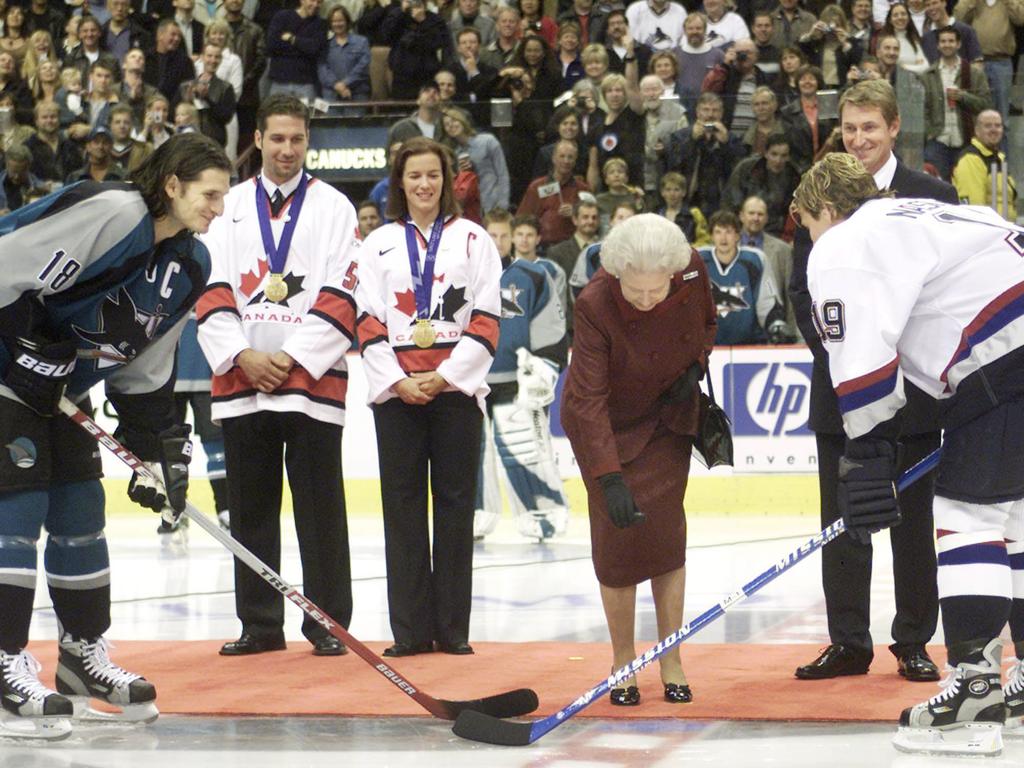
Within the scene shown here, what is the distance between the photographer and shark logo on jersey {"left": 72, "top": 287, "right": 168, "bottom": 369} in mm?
3797

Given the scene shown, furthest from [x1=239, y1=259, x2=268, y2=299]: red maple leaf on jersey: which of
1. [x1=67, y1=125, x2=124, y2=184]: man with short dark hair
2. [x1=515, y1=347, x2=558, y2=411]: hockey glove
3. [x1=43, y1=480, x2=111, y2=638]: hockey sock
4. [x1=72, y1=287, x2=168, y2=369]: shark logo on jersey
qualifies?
[x1=67, y1=125, x2=124, y2=184]: man with short dark hair

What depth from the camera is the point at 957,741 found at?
346 centimetres

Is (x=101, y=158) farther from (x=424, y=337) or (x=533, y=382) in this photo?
(x=424, y=337)

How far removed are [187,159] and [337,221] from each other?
1.22m

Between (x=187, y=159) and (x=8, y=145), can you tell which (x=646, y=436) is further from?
(x=8, y=145)

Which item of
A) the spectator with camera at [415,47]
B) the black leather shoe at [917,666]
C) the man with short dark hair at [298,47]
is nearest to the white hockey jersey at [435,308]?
the black leather shoe at [917,666]

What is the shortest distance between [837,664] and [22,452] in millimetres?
2164

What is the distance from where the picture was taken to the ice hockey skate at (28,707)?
12.1 feet

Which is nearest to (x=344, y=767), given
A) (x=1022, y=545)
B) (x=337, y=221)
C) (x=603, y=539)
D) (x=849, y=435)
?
(x=603, y=539)

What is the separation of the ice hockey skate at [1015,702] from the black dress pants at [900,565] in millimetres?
545

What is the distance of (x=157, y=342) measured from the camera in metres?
3.99

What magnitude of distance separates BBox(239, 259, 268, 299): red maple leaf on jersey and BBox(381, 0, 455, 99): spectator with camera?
6503 millimetres

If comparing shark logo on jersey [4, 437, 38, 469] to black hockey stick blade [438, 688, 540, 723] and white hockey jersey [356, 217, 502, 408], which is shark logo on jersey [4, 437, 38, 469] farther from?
white hockey jersey [356, 217, 502, 408]

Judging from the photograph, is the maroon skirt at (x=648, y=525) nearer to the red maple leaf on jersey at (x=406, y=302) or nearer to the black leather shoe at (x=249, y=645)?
the red maple leaf on jersey at (x=406, y=302)
